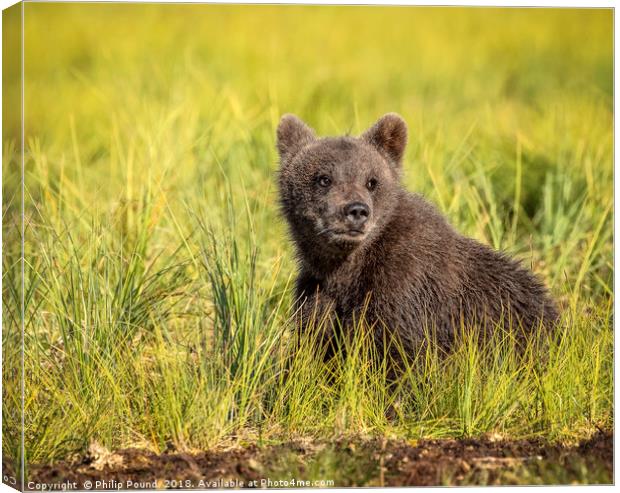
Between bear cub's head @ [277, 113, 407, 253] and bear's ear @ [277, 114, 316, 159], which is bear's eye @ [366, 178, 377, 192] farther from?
bear's ear @ [277, 114, 316, 159]

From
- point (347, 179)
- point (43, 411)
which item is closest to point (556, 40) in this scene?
point (347, 179)

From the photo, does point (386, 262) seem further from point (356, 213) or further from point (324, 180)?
point (324, 180)

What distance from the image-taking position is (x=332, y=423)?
5.75 m

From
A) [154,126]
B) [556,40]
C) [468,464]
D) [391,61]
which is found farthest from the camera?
[391,61]

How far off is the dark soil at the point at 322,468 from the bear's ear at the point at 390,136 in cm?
202

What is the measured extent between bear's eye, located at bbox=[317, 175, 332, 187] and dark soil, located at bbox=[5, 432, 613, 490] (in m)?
1.63

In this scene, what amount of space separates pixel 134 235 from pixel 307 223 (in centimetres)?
150

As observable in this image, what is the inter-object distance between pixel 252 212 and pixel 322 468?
337 cm

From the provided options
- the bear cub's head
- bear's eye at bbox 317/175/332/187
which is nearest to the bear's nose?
the bear cub's head

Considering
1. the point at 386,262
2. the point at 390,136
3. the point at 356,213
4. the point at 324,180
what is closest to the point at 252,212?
the point at 390,136

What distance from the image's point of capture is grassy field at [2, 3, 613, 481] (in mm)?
5750

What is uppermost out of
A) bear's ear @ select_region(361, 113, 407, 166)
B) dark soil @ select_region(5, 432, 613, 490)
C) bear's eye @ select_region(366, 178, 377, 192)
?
bear's ear @ select_region(361, 113, 407, 166)

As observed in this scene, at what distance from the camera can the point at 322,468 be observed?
536 centimetres

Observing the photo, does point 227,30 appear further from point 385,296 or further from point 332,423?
point 332,423
